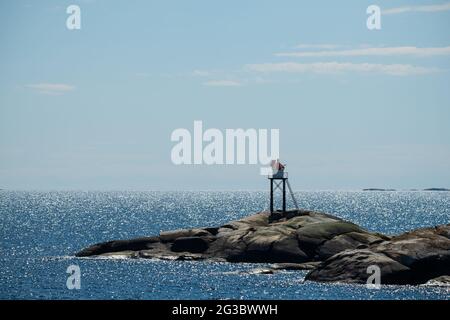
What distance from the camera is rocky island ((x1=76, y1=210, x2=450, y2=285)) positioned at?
76125mm

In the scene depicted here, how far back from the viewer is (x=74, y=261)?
98875 mm

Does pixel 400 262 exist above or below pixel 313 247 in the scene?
above

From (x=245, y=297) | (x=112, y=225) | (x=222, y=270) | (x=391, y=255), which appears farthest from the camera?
(x=112, y=225)

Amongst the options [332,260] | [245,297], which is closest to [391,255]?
[332,260]

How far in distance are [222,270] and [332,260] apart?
12490 millimetres

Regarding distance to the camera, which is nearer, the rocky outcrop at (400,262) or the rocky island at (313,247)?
the rocky outcrop at (400,262)

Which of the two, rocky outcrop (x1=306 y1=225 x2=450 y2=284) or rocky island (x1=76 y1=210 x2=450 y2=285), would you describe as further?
rocky island (x1=76 y1=210 x2=450 y2=285)

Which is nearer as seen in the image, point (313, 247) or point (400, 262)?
point (400, 262)

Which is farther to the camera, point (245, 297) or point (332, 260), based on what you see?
point (332, 260)

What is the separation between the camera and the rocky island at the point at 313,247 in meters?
76.1

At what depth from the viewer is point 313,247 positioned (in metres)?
90.4

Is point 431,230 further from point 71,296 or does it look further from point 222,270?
point 71,296
